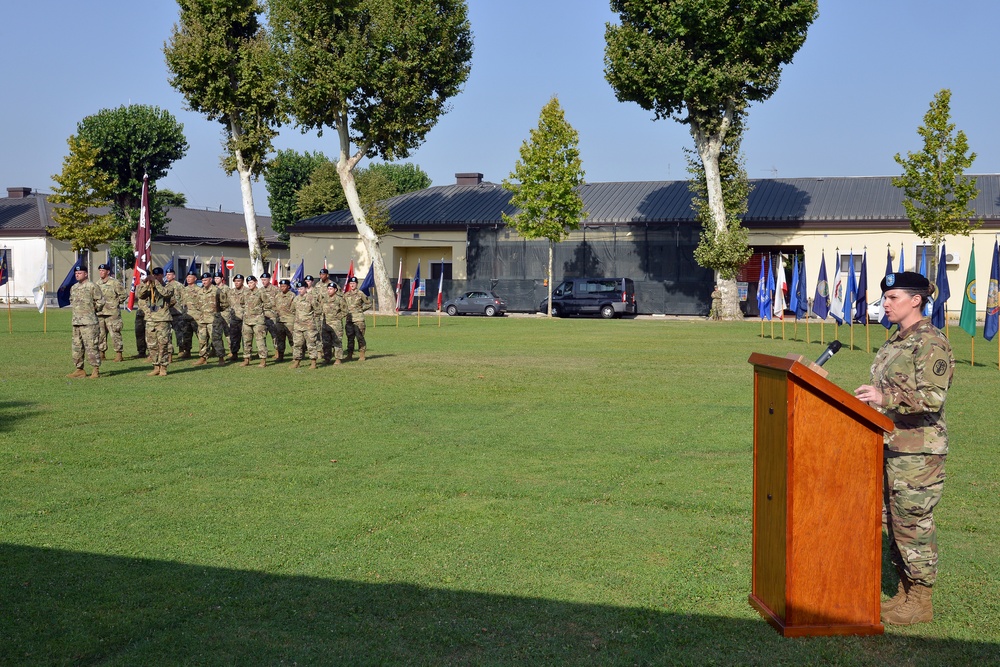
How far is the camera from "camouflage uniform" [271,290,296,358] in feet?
69.9

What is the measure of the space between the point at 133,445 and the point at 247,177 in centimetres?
3914

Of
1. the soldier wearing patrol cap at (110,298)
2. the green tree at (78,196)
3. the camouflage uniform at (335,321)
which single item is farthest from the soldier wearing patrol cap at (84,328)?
the green tree at (78,196)

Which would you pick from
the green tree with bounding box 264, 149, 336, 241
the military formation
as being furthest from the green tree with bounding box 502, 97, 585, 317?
the green tree with bounding box 264, 149, 336, 241

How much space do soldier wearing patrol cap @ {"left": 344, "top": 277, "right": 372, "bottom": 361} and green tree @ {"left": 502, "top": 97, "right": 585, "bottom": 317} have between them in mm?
27155

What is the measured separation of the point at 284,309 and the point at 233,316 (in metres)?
1.28

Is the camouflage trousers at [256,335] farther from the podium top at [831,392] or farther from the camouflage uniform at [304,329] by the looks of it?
the podium top at [831,392]

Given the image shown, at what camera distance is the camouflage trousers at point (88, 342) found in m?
16.8

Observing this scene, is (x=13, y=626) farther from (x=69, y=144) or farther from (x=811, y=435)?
(x=69, y=144)

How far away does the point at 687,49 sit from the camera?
40281mm

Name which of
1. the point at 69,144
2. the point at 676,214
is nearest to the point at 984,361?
the point at 676,214

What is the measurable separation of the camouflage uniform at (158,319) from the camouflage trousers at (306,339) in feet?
8.20

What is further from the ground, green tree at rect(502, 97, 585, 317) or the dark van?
green tree at rect(502, 97, 585, 317)

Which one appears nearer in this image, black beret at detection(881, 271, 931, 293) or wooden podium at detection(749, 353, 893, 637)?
wooden podium at detection(749, 353, 893, 637)

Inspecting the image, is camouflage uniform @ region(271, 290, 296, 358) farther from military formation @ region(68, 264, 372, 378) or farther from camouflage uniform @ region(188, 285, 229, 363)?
camouflage uniform @ region(188, 285, 229, 363)
